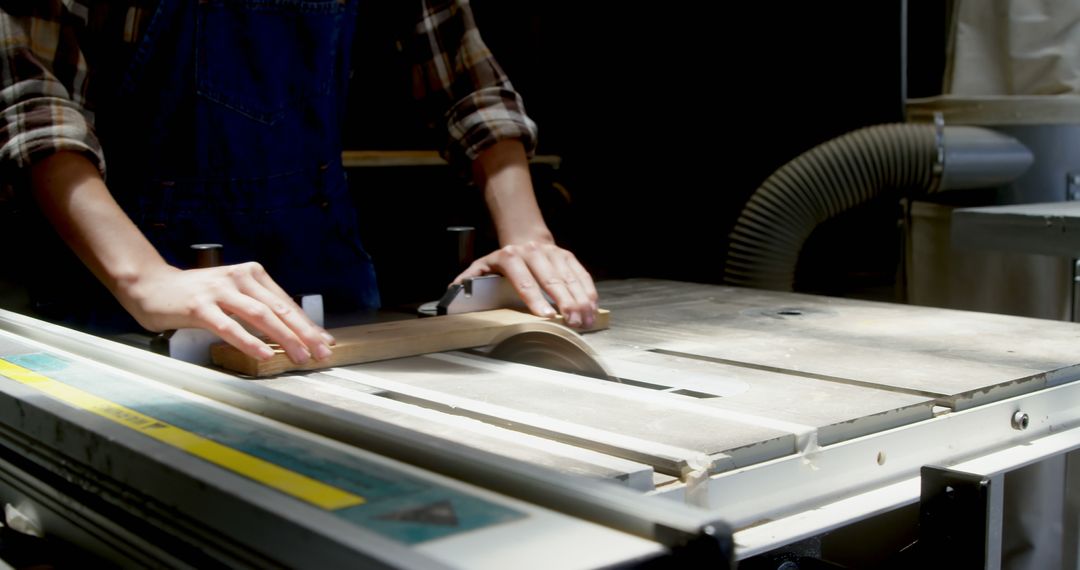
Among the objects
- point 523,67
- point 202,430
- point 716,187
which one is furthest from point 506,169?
point 716,187

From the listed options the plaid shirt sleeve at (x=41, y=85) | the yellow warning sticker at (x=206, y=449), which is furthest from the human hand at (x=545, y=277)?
the yellow warning sticker at (x=206, y=449)

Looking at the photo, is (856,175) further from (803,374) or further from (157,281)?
(157,281)

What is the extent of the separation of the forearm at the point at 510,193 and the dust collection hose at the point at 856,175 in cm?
70

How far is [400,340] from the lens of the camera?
126 cm

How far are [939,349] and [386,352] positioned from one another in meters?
0.64

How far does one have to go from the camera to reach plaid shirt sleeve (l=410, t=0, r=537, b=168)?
1.77m

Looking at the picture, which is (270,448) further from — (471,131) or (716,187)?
(716,187)

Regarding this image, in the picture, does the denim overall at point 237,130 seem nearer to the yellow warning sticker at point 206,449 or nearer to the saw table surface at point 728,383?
the saw table surface at point 728,383

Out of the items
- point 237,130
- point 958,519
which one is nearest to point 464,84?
point 237,130

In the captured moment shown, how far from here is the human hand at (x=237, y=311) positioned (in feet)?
3.73

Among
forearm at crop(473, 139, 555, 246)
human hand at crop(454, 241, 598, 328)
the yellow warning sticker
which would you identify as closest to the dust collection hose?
forearm at crop(473, 139, 555, 246)

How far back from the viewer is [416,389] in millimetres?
1065

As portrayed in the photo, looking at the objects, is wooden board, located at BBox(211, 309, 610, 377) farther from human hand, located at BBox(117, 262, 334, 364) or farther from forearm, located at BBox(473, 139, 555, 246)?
forearm, located at BBox(473, 139, 555, 246)

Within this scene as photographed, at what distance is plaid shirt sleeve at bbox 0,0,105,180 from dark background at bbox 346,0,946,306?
3330mm
